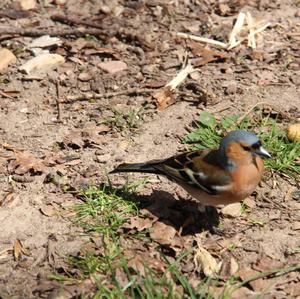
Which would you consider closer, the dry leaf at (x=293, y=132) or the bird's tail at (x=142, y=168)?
the bird's tail at (x=142, y=168)

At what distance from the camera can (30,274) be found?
5250mm

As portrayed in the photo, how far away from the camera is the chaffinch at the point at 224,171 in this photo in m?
5.39

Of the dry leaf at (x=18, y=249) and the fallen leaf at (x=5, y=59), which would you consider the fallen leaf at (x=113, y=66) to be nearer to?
the fallen leaf at (x=5, y=59)

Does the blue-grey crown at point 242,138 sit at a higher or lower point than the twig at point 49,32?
higher

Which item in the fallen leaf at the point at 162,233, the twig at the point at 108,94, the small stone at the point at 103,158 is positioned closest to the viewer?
the fallen leaf at the point at 162,233

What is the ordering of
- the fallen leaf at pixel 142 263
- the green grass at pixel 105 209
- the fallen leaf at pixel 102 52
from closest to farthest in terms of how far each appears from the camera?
the fallen leaf at pixel 142 263 → the green grass at pixel 105 209 → the fallen leaf at pixel 102 52

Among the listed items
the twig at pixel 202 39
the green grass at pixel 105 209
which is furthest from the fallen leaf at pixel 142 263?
the twig at pixel 202 39

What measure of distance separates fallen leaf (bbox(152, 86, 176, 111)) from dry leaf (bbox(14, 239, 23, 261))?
2338mm

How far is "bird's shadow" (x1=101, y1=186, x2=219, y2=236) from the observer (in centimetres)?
575

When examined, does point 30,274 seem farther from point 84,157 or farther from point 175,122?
point 175,122

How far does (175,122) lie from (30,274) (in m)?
2.44

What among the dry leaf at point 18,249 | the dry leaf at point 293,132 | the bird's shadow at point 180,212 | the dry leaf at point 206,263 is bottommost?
the dry leaf at point 18,249

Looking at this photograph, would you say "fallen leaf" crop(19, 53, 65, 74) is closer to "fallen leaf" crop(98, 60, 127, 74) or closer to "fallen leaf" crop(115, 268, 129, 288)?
"fallen leaf" crop(98, 60, 127, 74)

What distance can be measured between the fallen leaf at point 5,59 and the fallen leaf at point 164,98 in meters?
1.80
